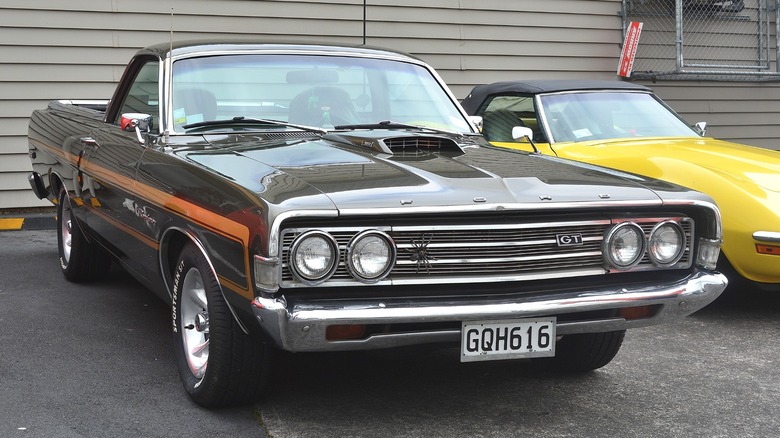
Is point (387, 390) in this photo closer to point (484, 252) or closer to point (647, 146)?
point (484, 252)

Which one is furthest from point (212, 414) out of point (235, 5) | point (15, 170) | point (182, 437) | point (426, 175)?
point (235, 5)

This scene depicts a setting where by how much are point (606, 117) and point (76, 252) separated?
3.80m

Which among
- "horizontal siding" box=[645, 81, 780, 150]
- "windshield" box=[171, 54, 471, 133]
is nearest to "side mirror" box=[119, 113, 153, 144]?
"windshield" box=[171, 54, 471, 133]

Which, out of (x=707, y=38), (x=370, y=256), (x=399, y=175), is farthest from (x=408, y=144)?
(x=707, y=38)

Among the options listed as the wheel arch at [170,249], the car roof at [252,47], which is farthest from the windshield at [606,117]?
the wheel arch at [170,249]

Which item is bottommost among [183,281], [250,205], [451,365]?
[451,365]

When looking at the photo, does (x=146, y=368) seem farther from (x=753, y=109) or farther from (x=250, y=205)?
(x=753, y=109)

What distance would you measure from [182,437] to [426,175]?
52.2 inches

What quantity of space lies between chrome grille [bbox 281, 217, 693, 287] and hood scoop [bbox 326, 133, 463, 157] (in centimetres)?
75

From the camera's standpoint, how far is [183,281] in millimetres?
4004

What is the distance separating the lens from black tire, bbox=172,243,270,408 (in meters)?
3.65

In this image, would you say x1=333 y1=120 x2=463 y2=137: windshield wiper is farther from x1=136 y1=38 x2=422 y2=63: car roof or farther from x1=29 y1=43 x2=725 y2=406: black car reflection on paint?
x1=136 y1=38 x2=422 y2=63: car roof

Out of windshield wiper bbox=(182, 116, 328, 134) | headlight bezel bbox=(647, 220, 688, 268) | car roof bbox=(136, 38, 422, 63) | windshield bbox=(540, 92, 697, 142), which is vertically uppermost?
car roof bbox=(136, 38, 422, 63)

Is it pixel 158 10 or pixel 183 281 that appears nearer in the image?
pixel 183 281
